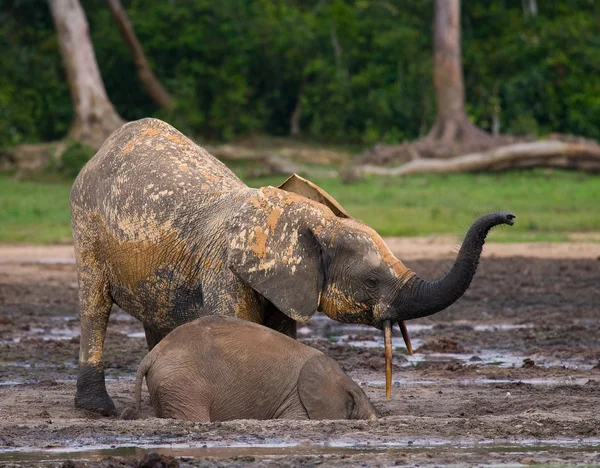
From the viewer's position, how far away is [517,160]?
23469mm

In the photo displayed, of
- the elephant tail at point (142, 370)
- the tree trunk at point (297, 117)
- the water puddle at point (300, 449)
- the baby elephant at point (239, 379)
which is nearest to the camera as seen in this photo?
the water puddle at point (300, 449)

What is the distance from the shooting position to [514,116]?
28.1 metres

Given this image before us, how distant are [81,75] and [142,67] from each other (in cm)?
206

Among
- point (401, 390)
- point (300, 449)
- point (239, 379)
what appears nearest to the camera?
point (300, 449)

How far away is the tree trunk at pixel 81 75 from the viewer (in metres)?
25.4

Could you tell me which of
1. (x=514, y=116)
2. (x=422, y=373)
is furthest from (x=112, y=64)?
(x=422, y=373)

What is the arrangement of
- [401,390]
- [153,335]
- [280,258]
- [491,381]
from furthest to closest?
[491,381] < [401,390] < [153,335] < [280,258]

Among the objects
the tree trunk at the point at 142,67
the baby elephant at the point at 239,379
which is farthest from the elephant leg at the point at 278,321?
the tree trunk at the point at 142,67

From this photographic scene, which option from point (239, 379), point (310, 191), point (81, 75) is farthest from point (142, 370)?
point (81, 75)

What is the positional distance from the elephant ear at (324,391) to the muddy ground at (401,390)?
0.21 metres

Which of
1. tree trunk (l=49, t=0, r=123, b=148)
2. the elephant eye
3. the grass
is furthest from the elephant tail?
tree trunk (l=49, t=0, r=123, b=148)

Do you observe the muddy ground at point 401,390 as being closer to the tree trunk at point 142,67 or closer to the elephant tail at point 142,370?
the elephant tail at point 142,370

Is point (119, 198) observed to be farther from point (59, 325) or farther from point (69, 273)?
point (69, 273)

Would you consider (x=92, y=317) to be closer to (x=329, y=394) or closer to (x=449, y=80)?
(x=329, y=394)
